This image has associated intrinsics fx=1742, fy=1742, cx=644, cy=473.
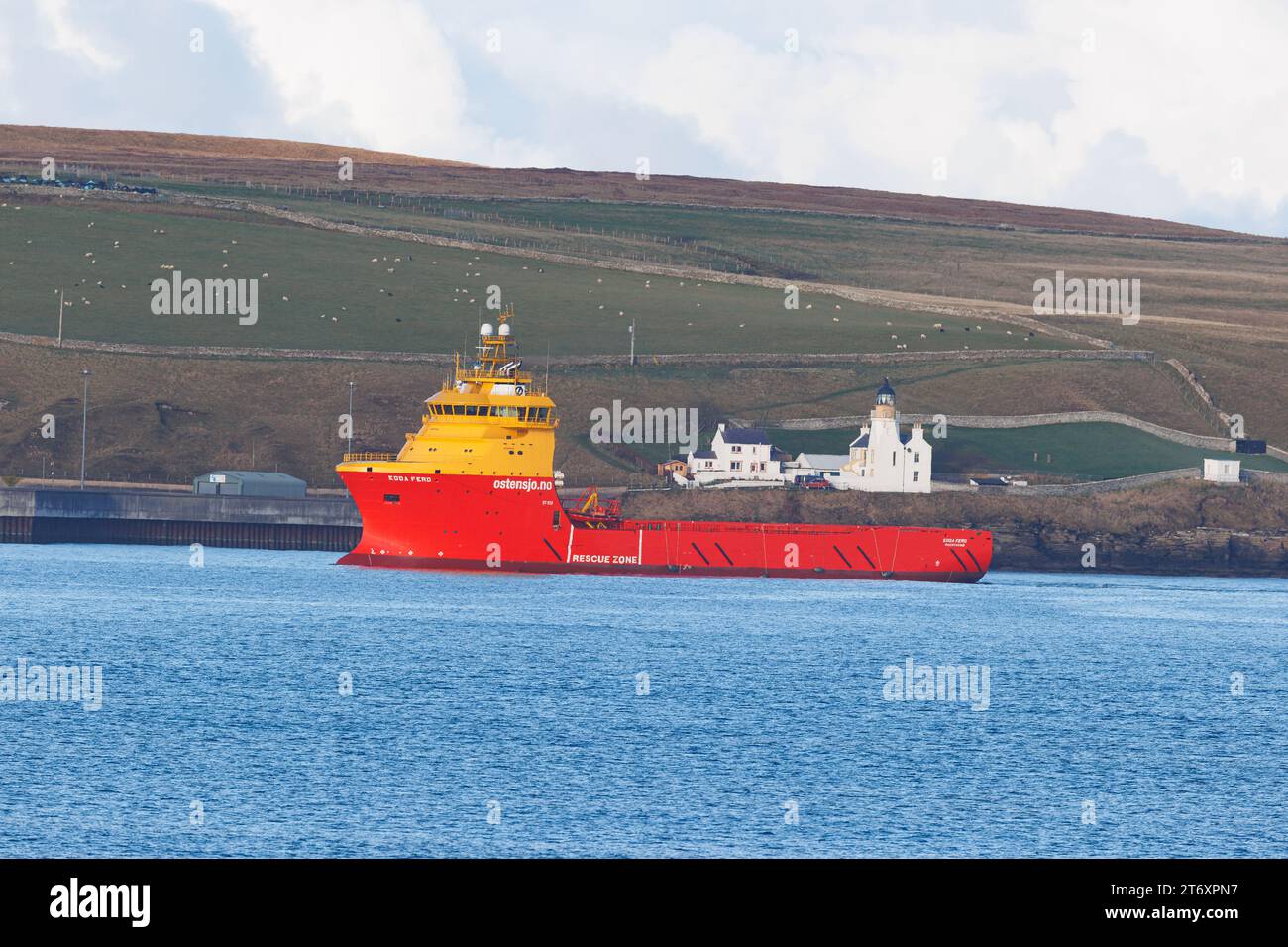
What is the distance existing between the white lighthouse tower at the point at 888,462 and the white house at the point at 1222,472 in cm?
1888

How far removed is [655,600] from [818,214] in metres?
136

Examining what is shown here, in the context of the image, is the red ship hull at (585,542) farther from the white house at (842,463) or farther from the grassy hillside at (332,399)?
the grassy hillside at (332,399)

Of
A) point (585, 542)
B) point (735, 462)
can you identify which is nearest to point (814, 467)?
point (735, 462)

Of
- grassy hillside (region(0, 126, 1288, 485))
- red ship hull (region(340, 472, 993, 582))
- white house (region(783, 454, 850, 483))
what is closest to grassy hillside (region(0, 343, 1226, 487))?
grassy hillside (region(0, 126, 1288, 485))

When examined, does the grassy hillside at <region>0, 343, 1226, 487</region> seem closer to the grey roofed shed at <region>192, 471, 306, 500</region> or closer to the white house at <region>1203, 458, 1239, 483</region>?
the grey roofed shed at <region>192, 471, 306, 500</region>

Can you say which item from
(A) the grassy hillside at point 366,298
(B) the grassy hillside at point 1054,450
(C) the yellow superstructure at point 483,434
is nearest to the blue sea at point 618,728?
(C) the yellow superstructure at point 483,434

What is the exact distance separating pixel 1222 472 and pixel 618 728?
76177 mm

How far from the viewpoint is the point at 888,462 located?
316 ft

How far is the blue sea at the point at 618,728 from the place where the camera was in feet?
88.5

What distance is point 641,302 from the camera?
467 ft

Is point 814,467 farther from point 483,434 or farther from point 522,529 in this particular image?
point 483,434

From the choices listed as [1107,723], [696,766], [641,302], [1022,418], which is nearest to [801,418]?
[1022,418]

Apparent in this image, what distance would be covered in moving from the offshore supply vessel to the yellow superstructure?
0.04 m

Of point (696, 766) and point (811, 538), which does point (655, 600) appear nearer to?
point (811, 538)
